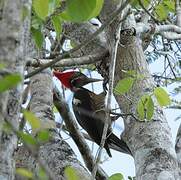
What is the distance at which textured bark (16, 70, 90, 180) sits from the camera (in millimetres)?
1580

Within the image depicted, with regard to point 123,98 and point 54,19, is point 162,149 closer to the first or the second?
point 123,98

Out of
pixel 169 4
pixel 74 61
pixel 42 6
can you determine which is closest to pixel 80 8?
pixel 42 6

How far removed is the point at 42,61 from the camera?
175cm

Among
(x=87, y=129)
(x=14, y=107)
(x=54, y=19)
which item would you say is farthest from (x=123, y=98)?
(x=14, y=107)

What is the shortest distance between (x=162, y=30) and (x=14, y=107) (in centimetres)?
155

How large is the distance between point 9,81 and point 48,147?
969 millimetres

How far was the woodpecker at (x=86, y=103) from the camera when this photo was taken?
2537 mm

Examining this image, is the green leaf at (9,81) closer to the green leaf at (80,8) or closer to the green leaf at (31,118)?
the green leaf at (31,118)

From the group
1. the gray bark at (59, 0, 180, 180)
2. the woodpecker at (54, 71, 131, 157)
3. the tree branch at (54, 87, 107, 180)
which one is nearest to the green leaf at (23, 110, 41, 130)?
the gray bark at (59, 0, 180, 180)

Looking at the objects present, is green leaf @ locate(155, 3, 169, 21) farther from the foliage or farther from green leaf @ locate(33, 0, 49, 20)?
green leaf @ locate(33, 0, 49, 20)

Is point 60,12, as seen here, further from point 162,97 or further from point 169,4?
point 169,4

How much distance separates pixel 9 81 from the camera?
0.72 meters

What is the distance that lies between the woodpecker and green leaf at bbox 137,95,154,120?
2.64 ft

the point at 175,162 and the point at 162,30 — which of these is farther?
the point at 162,30
